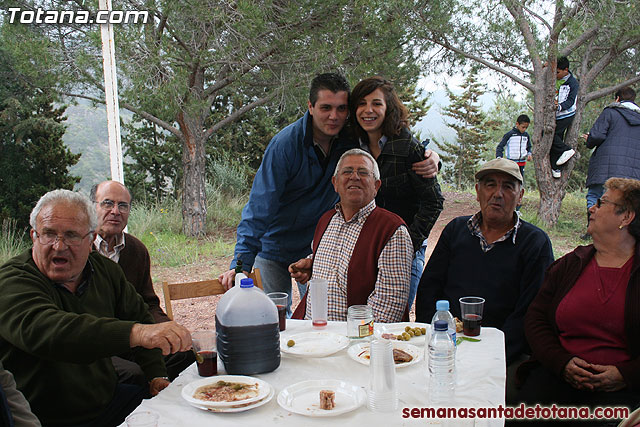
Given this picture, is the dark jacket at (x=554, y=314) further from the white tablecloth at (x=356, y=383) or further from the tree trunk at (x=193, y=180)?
the tree trunk at (x=193, y=180)

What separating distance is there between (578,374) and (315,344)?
1094mm

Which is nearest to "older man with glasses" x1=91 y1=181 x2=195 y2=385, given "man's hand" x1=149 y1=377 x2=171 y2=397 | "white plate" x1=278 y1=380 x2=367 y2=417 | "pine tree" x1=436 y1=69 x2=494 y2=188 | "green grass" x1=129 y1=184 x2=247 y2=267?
"man's hand" x1=149 y1=377 x2=171 y2=397

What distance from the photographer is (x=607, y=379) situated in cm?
209

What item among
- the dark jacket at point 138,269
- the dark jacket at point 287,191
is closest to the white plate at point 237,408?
the dark jacket at point 138,269

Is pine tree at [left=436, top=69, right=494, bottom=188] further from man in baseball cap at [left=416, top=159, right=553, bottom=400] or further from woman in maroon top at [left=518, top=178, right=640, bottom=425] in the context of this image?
woman in maroon top at [left=518, top=178, right=640, bottom=425]

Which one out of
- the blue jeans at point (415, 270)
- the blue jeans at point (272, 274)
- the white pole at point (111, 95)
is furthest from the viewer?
the white pole at point (111, 95)

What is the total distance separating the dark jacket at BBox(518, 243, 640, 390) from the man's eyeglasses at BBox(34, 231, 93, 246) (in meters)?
1.91

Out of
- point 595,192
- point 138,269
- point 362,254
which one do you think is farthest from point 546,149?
point 138,269

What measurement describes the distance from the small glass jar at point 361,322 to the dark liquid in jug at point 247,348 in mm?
381

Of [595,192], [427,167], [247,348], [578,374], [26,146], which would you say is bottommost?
[578,374]

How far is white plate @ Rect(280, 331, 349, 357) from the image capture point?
1.85m

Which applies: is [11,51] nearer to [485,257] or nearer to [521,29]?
[485,257]

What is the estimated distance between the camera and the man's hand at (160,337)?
158cm

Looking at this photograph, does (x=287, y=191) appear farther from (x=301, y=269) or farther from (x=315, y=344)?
(x=315, y=344)
